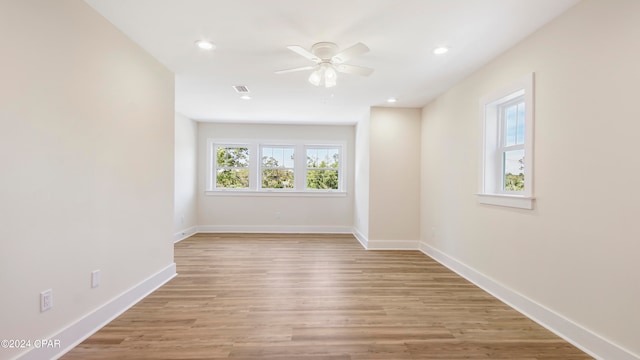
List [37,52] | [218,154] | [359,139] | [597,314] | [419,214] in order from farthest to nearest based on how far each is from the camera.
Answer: [218,154]
[359,139]
[419,214]
[597,314]
[37,52]

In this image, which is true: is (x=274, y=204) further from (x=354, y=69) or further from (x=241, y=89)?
(x=354, y=69)

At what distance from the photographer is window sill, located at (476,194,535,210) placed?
7.91 feet

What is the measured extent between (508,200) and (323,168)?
4139mm

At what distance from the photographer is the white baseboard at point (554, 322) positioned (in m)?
1.77

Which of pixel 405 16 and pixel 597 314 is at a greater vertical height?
pixel 405 16

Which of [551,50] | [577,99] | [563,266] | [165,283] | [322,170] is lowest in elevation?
[165,283]

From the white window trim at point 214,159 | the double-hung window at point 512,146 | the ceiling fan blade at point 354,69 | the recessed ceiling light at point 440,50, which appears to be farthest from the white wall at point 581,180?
the white window trim at point 214,159

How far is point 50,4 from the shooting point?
1718mm

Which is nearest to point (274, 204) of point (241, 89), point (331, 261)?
point (331, 261)

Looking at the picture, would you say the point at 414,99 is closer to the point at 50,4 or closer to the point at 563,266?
the point at 563,266

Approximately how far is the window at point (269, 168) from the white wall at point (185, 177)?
385 millimetres

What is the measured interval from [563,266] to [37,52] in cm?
374

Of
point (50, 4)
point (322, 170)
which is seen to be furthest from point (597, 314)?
point (322, 170)

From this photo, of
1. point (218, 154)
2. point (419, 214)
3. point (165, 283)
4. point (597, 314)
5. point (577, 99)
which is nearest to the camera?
point (597, 314)
